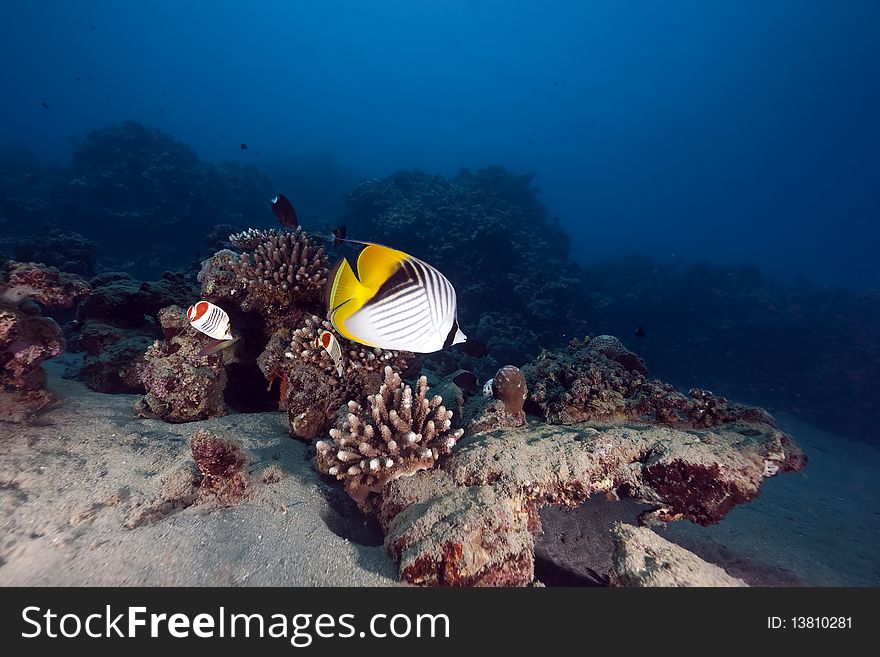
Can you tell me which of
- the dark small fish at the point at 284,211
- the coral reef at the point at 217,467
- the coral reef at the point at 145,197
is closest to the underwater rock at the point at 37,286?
the dark small fish at the point at 284,211

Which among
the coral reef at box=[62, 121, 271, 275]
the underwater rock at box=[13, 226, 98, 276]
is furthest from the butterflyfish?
the coral reef at box=[62, 121, 271, 275]

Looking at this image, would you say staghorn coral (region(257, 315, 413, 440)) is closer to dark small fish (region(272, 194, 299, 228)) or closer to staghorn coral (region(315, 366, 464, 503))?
staghorn coral (region(315, 366, 464, 503))

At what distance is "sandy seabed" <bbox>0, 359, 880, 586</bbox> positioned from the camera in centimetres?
220

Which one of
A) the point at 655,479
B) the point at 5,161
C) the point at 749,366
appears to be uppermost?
the point at 5,161

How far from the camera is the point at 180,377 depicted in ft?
13.4

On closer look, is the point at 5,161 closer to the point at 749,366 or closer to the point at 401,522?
the point at 401,522

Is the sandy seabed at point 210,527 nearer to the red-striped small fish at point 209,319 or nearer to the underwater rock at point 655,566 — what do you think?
the underwater rock at point 655,566

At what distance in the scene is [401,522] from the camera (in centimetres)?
282

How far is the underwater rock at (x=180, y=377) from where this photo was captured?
4031 mm

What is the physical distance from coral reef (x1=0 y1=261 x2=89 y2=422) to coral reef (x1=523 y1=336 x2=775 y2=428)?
522cm

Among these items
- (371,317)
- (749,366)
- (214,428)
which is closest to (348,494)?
(214,428)

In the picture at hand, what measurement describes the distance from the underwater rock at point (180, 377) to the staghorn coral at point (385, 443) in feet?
5.86
